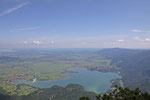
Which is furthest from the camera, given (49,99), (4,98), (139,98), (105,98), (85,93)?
(85,93)

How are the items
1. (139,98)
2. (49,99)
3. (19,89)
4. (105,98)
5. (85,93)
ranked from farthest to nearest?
(19,89), (85,93), (49,99), (105,98), (139,98)

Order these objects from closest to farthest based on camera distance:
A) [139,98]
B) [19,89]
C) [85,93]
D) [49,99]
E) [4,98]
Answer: [139,98]
[4,98]
[49,99]
[85,93]
[19,89]

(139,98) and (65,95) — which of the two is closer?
(139,98)

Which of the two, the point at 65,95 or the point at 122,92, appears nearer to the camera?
the point at 122,92

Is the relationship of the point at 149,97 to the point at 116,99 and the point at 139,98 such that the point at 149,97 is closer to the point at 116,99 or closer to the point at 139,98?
the point at 139,98

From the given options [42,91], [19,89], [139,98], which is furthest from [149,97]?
[19,89]

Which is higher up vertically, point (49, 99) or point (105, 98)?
point (105, 98)

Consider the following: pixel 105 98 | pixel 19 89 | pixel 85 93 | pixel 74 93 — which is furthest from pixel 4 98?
pixel 105 98

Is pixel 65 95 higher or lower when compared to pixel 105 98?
lower

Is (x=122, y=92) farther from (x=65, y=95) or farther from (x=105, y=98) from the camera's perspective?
(x=65, y=95)
